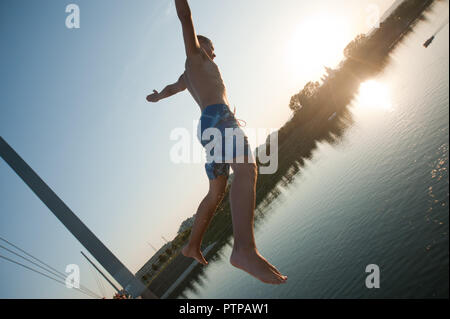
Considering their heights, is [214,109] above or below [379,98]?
below

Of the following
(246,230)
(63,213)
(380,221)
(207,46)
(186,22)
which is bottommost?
(246,230)

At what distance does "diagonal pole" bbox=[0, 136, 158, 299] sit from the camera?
7.45m

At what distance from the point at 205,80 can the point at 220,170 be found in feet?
3.10

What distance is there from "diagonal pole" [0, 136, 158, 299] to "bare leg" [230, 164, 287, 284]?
679 centimetres

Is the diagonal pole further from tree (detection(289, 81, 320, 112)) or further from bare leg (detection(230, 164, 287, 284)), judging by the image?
tree (detection(289, 81, 320, 112))

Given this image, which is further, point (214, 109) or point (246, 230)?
point (214, 109)

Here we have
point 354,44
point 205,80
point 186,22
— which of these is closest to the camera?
point 186,22

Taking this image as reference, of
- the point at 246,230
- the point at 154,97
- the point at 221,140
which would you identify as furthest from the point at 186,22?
the point at 246,230

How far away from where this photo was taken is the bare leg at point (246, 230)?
2031 millimetres

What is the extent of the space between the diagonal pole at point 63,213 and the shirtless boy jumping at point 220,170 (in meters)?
5.82

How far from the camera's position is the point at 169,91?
3303 millimetres

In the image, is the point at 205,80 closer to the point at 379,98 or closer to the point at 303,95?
the point at 379,98

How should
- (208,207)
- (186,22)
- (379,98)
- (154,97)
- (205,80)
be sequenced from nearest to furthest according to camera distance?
(186,22) → (205,80) → (208,207) → (154,97) → (379,98)
